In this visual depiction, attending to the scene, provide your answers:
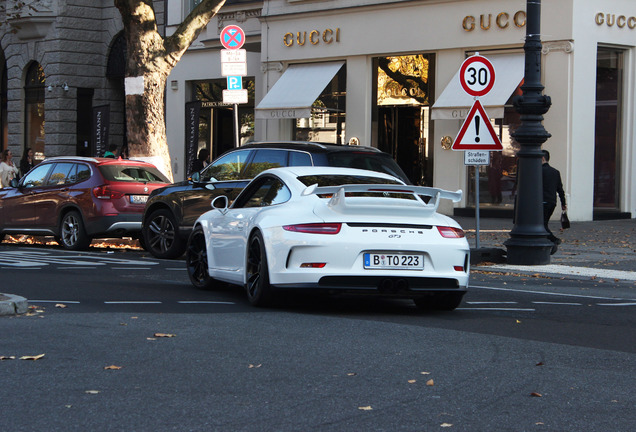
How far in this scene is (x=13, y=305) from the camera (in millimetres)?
8766

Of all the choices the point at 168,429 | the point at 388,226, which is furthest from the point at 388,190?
the point at 168,429

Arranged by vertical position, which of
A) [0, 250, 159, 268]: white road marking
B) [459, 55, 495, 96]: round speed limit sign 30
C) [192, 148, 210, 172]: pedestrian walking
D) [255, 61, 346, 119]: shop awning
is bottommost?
[0, 250, 159, 268]: white road marking

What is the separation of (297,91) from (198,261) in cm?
1645

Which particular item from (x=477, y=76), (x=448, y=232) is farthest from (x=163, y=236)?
(x=448, y=232)

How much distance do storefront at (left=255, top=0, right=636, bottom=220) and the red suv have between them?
898 cm

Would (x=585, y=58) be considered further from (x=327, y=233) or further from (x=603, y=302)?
(x=327, y=233)

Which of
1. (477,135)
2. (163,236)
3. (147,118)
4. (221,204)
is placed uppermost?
(147,118)

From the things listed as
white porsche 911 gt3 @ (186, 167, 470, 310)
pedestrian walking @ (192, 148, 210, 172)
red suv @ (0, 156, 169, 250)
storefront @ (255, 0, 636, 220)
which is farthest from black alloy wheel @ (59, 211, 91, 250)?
storefront @ (255, 0, 636, 220)

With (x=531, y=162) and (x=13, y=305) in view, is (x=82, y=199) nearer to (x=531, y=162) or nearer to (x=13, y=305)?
(x=531, y=162)

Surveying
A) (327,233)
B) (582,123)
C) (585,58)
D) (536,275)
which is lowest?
(536,275)

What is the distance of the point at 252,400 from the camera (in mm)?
5602

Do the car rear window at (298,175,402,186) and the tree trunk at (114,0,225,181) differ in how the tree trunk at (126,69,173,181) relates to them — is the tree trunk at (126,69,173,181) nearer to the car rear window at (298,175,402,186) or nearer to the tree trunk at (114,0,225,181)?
the tree trunk at (114,0,225,181)

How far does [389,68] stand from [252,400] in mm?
21614

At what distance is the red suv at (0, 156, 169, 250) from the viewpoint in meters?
17.3
